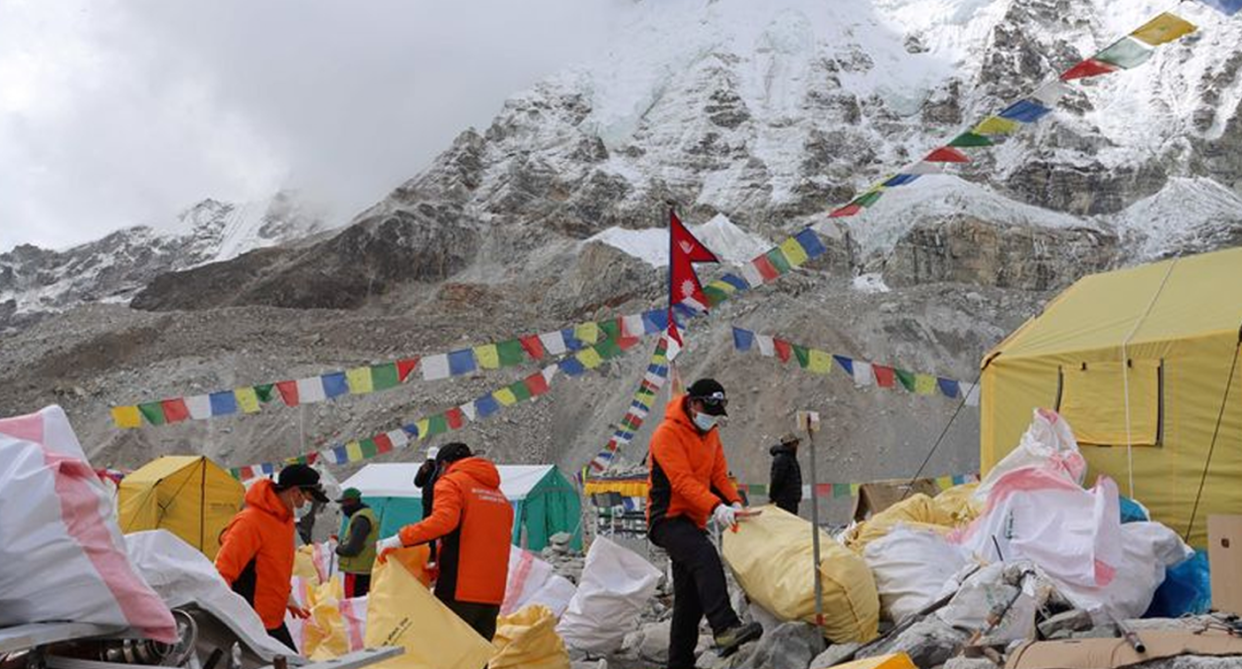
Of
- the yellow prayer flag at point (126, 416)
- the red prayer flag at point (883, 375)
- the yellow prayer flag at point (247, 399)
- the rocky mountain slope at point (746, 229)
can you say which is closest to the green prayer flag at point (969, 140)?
the rocky mountain slope at point (746, 229)

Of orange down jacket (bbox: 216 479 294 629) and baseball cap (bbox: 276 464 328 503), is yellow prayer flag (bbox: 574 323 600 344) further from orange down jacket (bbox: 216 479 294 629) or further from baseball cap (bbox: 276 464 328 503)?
orange down jacket (bbox: 216 479 294 629)

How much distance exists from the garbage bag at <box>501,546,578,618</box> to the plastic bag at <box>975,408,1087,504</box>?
311 cm

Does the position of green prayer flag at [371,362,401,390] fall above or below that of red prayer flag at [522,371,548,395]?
above

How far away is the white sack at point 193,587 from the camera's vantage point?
265 centimetres

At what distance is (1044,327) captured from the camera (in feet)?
28.7

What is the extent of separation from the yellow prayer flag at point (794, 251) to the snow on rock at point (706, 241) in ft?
112

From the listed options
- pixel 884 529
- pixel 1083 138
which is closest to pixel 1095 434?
pixel 884 529

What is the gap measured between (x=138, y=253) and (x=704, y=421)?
9360 cm

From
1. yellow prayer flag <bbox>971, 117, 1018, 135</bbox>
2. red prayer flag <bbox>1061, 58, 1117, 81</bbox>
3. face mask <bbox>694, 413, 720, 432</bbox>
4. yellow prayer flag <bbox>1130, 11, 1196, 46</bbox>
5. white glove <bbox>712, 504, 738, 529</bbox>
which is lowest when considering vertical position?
white glove <bbox>712, 504, 738, 529</bbox>

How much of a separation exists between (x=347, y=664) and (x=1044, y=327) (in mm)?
7824

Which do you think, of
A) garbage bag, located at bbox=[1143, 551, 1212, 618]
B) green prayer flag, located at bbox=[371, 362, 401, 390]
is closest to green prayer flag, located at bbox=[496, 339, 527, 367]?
green prayer flag, located at bbox=[371, 362, 401, 390]

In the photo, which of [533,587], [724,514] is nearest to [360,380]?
[533,587]

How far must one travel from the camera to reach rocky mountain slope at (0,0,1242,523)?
30.6 m

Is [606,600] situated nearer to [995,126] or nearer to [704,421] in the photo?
[704,421]
